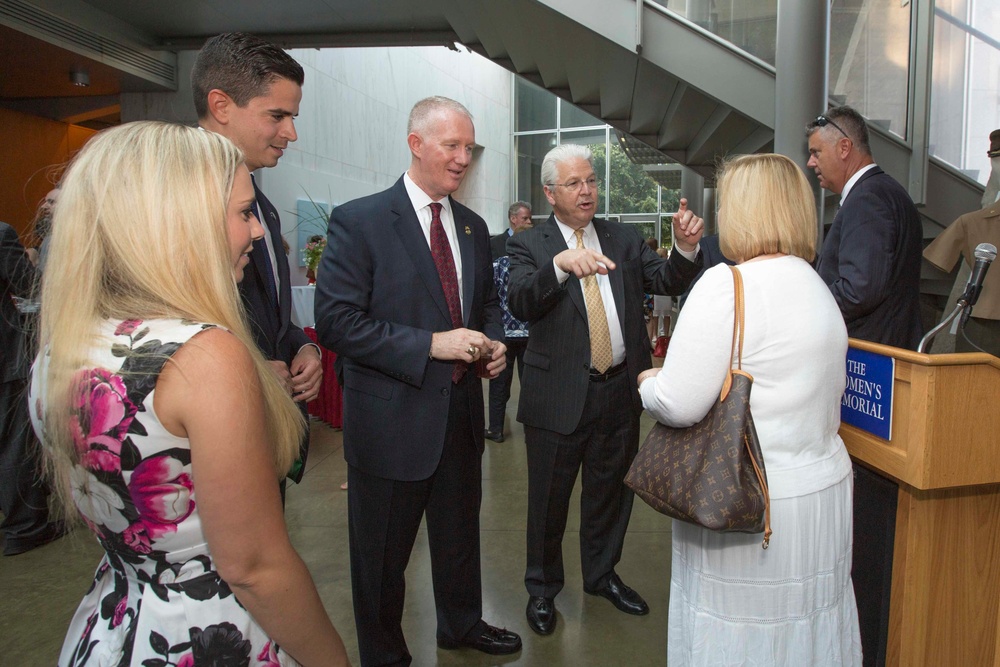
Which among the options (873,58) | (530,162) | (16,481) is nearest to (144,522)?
(16,481)

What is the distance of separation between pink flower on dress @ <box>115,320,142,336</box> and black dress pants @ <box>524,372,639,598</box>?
6.06 ft

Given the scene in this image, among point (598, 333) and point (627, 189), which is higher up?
point (627, 189)

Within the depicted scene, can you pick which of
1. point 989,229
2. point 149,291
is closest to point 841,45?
point 989,229

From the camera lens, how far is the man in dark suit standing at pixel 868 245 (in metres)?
2.53

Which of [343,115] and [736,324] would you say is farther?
[343,115]

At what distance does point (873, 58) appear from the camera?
14.1 ft

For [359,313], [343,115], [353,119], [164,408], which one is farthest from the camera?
[353,119]

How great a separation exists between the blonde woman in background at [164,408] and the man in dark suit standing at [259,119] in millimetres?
644

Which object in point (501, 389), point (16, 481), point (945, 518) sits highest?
point (945, 518)

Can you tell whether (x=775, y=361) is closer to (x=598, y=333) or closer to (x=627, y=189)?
(x=598, y=333)

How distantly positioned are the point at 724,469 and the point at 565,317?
1188mm


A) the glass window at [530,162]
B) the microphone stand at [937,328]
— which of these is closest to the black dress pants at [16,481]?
the microphone stand at [937,328]

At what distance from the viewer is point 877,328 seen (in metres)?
2.61

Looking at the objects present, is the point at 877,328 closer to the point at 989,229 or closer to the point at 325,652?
the point at 989,229
